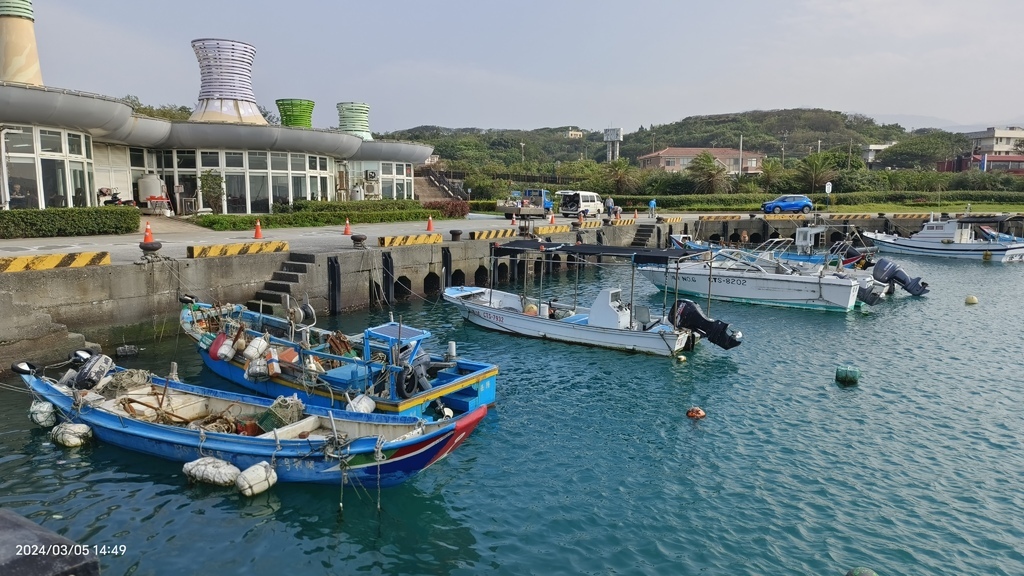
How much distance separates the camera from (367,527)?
33.5ft

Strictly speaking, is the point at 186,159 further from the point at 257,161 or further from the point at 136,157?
the point at 257,161

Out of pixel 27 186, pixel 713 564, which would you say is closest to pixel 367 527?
pixel 713 564

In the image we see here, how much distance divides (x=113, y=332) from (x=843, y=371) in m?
19.8

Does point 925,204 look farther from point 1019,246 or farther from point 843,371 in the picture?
point 843,371

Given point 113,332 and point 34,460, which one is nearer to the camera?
point 34,460

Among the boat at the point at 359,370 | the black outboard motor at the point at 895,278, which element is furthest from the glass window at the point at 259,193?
the black outboard motor at the point at 895,278

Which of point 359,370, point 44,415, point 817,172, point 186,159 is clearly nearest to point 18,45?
point 186,159

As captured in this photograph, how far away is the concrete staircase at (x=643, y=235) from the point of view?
43062mm

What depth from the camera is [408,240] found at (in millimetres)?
28469

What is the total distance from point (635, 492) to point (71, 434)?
33.4 feet

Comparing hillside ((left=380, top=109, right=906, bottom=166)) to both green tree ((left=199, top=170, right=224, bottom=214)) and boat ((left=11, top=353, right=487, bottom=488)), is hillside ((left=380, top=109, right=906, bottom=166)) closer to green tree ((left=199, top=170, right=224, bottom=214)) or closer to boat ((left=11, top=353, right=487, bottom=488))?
green tree ((left=199, top=170, right=224, bottom=214))

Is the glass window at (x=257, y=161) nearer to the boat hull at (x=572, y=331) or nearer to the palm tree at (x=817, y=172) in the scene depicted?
the boat hull at (x=572, y=331)

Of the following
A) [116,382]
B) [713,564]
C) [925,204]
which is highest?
[925,204]

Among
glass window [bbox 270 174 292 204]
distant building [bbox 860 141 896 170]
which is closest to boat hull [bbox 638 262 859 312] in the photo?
glass window [bbox 270 174 292 204]
